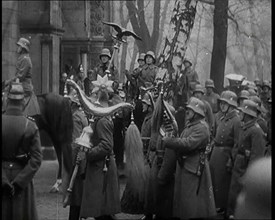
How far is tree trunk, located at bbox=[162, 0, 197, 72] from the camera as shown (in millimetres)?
9953

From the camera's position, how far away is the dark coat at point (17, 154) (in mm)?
5809

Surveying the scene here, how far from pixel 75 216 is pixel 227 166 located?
2.56 m

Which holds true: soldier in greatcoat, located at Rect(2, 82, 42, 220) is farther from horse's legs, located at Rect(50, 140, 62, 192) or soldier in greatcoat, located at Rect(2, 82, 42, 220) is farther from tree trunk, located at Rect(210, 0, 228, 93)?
tree trunk, located at Rect(210, 0, 228, 93)

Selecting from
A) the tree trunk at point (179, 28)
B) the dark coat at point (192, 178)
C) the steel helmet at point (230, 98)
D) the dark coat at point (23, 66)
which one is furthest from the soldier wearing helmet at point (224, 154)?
the dark coat at point (23, 66)

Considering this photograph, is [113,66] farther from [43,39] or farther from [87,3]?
[87,3]

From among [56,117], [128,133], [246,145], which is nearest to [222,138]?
[246,145]

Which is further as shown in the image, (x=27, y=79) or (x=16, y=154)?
(x=27, y=79)

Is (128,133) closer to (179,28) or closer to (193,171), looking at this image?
(193,171)

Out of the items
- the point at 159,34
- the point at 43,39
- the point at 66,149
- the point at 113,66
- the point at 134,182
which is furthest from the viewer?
the point at 159,34

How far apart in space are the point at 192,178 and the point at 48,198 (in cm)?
294

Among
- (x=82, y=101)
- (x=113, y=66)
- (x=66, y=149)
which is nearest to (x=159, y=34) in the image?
(x=113, y=66)

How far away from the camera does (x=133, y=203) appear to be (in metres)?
9.17

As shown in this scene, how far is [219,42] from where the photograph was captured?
16250 mm

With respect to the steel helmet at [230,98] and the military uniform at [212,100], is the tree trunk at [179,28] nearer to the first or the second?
the steel helmet at [230,98]
